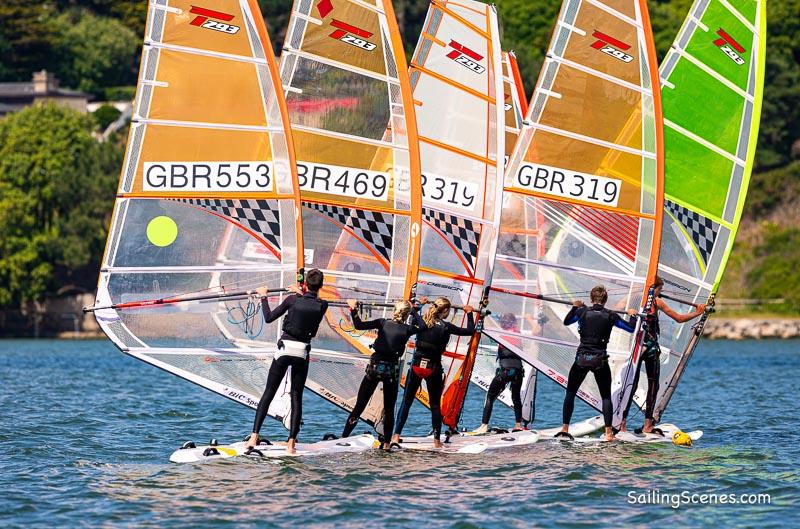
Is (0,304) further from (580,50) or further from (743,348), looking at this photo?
(580,50)

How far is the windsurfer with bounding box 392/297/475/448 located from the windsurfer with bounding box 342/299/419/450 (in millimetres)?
150

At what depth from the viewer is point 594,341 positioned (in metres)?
15.5

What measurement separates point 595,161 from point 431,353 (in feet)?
11.4

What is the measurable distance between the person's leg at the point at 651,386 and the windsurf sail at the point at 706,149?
2.36 ft

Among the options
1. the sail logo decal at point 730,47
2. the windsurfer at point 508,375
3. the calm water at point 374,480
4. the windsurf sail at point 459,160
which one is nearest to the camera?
the calm water at point 374,480

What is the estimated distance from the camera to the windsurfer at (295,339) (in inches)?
561

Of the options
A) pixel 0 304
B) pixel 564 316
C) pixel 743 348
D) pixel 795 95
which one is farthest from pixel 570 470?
pixel 795 95

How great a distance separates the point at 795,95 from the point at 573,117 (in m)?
55.0

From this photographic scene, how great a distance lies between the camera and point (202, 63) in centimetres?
1526

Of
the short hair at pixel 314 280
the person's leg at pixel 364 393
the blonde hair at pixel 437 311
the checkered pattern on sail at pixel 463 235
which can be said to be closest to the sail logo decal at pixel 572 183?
the checkered pattern on sail at pixel 463 235

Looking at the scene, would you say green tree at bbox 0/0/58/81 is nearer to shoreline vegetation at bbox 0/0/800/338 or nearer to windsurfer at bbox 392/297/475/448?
shoreline vegetation at bbox 0/0/800/338

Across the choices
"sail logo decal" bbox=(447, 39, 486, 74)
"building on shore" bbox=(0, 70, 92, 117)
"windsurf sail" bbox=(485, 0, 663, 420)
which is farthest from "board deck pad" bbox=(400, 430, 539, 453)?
"building on shore" bbox=(0, 70, 92, 117)

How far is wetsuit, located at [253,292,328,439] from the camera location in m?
14.2

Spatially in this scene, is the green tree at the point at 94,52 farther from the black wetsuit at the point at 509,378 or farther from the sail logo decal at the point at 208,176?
the sail logo decal at the point at 208,176
